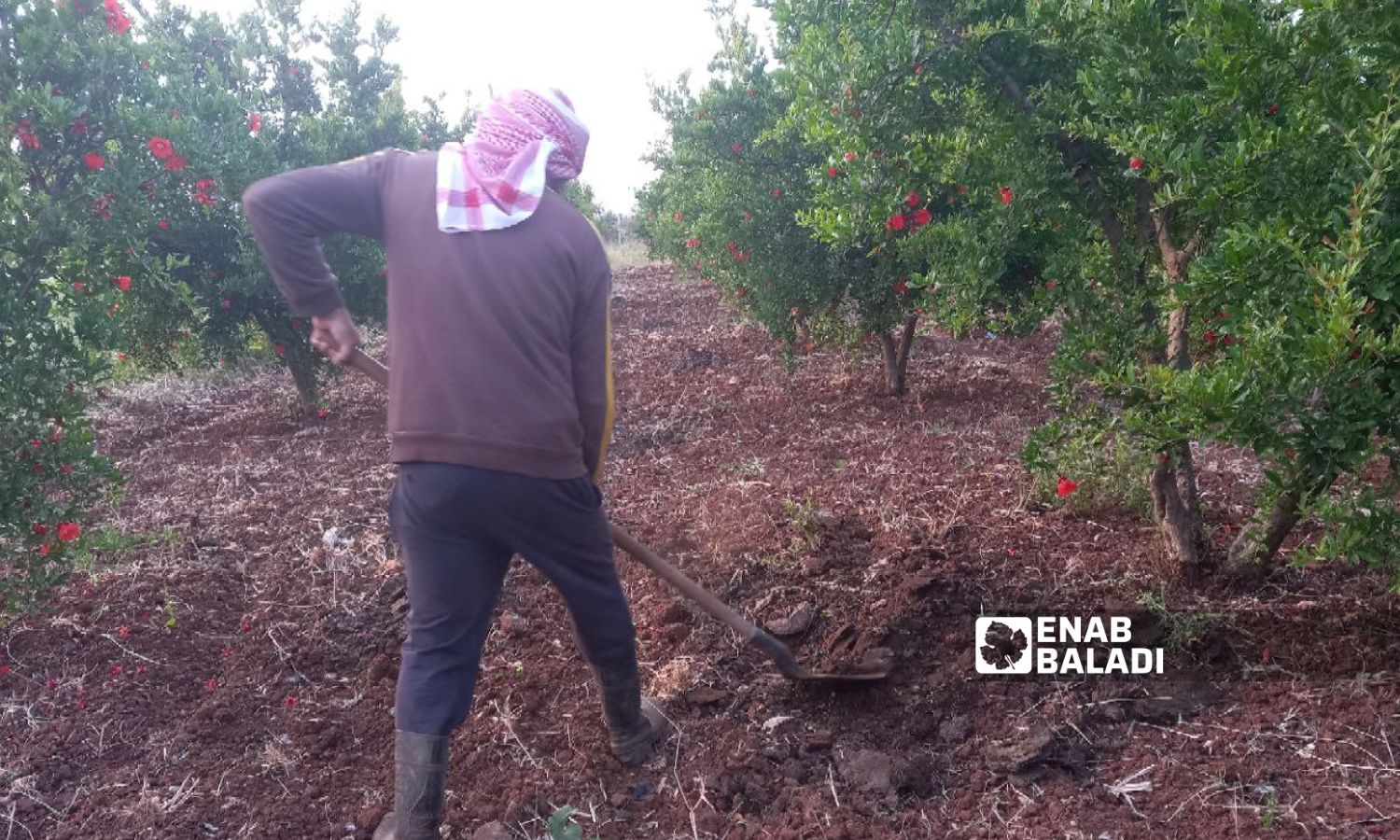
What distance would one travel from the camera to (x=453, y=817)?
2.72 meters

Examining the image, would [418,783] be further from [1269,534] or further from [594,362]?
[1269,534]

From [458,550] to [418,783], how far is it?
2.03 feet

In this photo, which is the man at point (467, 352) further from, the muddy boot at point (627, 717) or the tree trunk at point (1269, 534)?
the tree trunk at point (1269, 534)

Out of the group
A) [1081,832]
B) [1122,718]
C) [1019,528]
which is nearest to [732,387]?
[1019,528]

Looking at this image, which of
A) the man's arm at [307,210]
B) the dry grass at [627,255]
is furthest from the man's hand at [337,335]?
the dry grass at [627,255]

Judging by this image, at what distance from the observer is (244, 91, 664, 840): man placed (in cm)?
228

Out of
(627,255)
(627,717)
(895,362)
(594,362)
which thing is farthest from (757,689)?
(627,255)

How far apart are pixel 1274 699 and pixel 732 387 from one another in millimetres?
4980

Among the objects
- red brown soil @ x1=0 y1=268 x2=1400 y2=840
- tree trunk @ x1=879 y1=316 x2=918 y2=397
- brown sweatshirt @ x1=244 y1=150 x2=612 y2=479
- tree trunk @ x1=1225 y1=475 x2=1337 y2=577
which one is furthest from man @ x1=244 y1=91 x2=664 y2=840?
tree trunk @ x1=879 y1=316 x2=918 y2=397

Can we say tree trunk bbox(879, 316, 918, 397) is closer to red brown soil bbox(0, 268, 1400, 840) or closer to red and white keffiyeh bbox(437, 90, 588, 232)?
red brown soil bbox(0, 268, 1400, 840)

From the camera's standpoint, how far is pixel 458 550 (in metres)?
2.39

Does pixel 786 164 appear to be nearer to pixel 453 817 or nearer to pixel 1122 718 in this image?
pixel 1122 718

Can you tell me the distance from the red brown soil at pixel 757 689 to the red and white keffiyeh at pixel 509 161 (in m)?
1.67

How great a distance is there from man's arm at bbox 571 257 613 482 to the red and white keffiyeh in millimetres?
273
